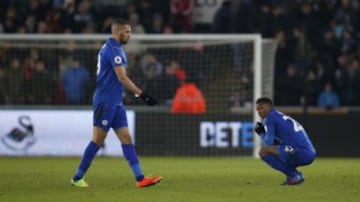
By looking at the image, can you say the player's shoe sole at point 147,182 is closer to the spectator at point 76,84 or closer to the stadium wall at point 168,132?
the stadium wall at point 168,132

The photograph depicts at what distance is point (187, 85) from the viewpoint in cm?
1939

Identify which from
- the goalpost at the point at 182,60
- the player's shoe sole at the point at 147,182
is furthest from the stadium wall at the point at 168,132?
the player's shoe sole at the point at 147,182

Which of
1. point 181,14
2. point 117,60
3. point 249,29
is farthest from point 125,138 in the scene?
point 181,14

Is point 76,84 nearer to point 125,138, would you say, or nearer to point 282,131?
point 125,138

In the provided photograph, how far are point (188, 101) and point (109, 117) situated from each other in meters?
7.70

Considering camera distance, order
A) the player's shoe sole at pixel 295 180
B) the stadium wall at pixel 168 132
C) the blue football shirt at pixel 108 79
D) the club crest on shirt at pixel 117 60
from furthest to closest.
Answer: the stadium wall at pixel 168 132
the player's shoe sole at pixel 295 180
the blue football shirt at pixel 108 79
the club crest on shirt at pixel 117 60

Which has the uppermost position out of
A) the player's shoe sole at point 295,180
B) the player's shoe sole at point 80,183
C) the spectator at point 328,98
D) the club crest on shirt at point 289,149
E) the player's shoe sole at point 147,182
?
the club crest on shirt at point 289,149

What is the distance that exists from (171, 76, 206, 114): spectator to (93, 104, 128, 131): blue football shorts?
7.51 m

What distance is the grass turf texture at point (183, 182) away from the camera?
33.5 feet

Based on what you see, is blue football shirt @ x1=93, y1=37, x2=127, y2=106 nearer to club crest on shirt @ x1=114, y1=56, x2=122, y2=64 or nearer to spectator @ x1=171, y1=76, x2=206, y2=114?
club crest on shirt @ x1=114, y1=56, x2=122, y2=64

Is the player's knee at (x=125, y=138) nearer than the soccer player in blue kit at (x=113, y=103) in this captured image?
No

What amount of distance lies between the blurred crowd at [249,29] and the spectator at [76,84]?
0.02 metres

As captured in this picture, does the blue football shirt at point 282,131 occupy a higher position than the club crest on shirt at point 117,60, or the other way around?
the club crest on shirt at point 117,60

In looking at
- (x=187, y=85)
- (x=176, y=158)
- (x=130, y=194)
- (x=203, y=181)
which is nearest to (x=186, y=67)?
(x=187, y=85)
